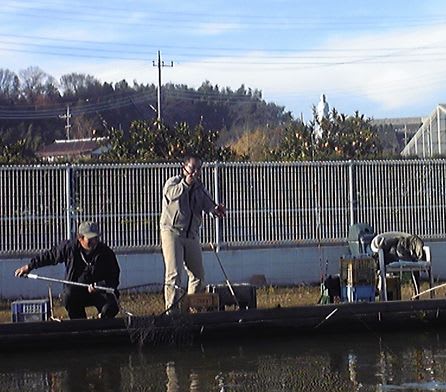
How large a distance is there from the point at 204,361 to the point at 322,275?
5.58m

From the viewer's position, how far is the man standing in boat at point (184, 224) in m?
13.0

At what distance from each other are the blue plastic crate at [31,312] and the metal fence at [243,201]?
4010mm

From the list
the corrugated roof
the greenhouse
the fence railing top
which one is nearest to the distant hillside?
the corrugated roof

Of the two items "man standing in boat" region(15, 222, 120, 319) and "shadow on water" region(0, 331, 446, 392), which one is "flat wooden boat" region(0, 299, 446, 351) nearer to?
"shadow on water" region(0, 331, 446, 392)

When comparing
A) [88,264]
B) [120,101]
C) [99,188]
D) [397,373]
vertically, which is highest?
[120,101]

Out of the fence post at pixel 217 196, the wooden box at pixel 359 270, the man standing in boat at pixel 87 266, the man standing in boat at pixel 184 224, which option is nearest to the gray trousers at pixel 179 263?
the man standing in boat at pixel 184 224

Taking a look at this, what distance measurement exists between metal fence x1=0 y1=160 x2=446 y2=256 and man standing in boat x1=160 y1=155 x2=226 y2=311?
371 centimetres

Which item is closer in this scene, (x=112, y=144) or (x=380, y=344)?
(x=380, y=344)

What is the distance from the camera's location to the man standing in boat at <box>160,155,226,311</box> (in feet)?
42.7

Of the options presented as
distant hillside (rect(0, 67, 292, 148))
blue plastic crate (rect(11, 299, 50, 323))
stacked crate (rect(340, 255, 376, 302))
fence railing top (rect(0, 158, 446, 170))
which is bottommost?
blue plastic crate (rect(11, 299, 50, 323))

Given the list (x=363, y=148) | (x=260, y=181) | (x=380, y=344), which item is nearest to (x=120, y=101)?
(x=363, y=148)

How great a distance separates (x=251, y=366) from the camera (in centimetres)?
1102

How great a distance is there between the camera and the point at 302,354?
38.4 ft

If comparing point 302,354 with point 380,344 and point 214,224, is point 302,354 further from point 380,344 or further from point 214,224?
point 214,224
